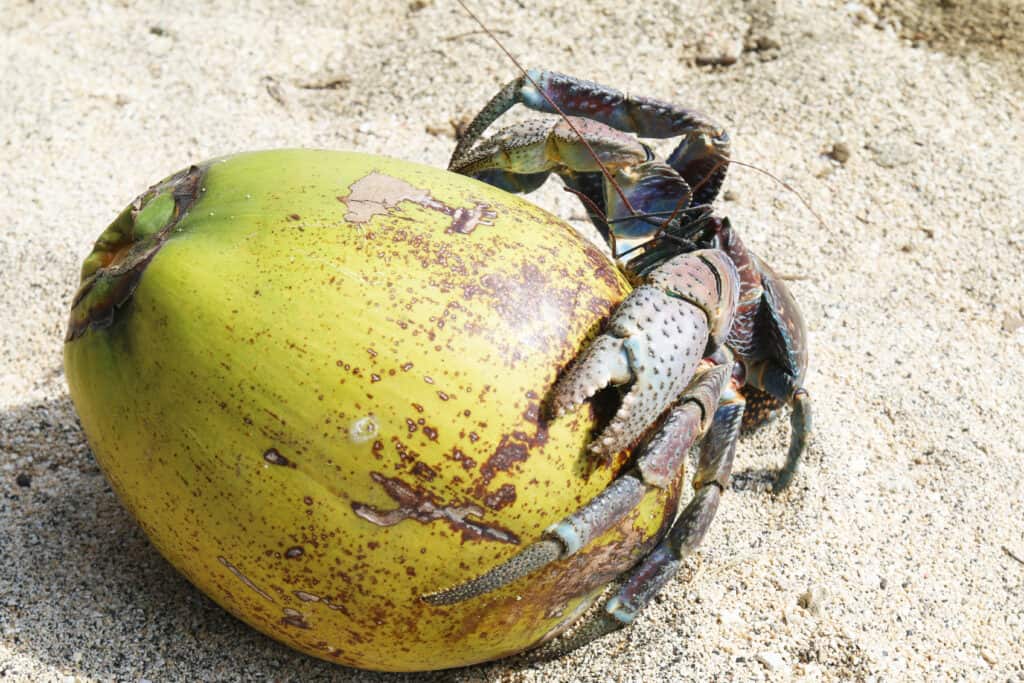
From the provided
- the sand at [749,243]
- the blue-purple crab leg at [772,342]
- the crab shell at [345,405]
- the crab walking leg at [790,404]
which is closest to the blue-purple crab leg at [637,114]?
the blue-purple crab leg at [772,342]

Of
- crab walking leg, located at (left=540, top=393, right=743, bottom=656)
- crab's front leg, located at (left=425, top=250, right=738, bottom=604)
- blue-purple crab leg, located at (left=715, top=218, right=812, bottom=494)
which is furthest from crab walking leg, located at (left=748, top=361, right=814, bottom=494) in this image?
crab's front leg, located at (left=425, top=250, right=738, bottom=604)

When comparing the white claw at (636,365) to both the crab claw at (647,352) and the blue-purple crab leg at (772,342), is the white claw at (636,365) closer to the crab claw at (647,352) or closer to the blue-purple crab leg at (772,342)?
the crab claw at (647,352)

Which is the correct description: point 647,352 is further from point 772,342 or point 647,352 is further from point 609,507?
Result: point 772,342

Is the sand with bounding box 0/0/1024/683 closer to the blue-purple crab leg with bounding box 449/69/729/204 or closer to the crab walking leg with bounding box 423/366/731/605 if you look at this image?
the crab walking leg with bounding box 423/366/731/605

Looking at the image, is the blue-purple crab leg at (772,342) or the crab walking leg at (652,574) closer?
the crab walking leg at (652,574)

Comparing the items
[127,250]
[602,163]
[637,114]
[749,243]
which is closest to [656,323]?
[602,163]
